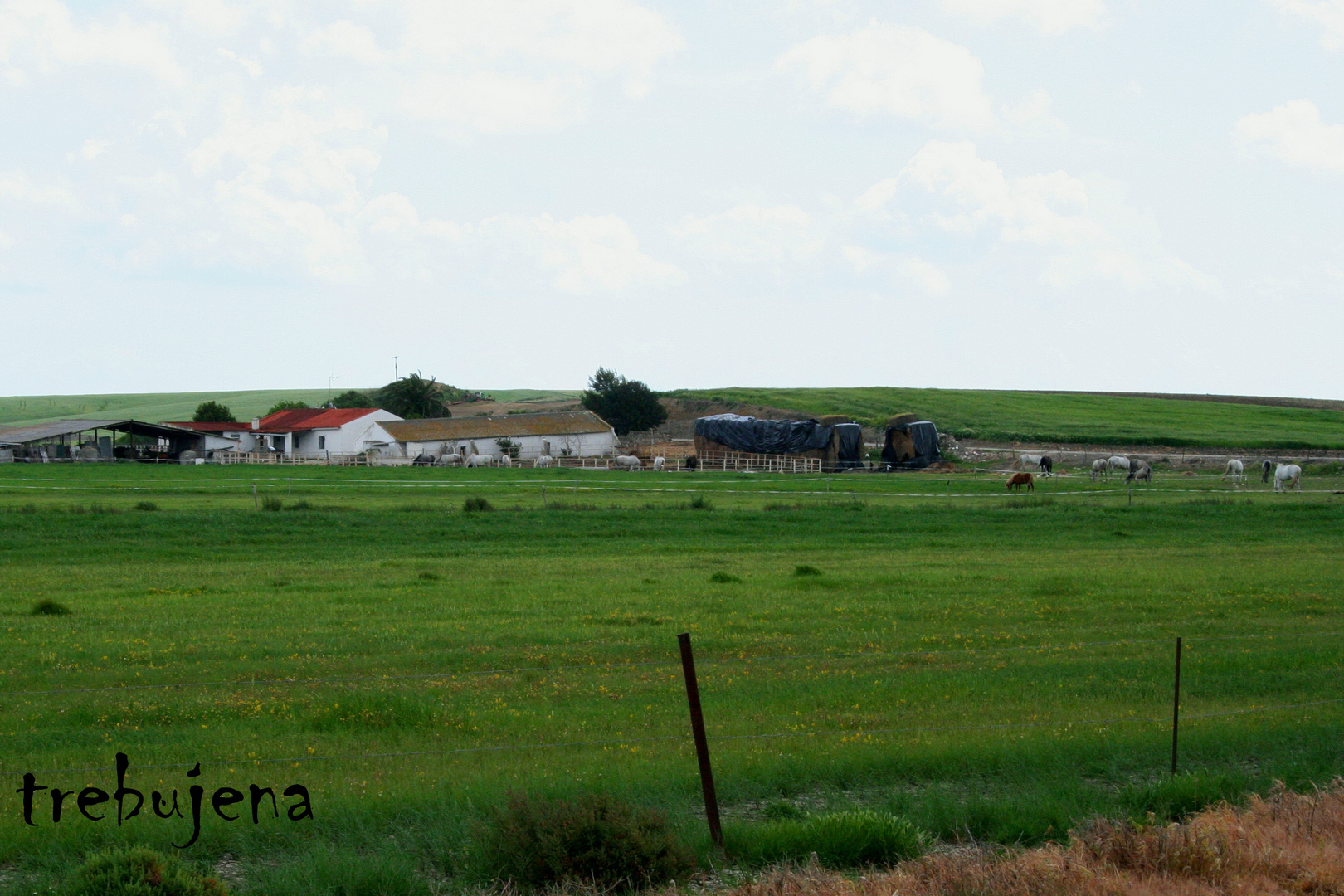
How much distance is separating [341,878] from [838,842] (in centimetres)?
290

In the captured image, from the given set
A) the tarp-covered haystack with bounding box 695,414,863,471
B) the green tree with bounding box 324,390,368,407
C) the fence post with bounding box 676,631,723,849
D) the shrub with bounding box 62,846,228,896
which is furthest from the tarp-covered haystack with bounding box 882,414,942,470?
the shrub with bounding box 62,846,228,896

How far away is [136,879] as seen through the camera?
586cm

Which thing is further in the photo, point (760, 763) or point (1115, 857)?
point (760, 763)

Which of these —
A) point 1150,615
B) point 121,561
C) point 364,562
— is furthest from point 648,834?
point 121,561

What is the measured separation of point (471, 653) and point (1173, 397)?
131 meters

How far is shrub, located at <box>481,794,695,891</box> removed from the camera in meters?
6.39

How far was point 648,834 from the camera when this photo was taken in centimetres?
654

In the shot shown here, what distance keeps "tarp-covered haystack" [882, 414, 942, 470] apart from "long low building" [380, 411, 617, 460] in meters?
25.9

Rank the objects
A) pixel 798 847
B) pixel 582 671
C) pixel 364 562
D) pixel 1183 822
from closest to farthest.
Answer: pixel 798 847 → pixel 1183 822 → pixel 582 671 → pixel 364 562

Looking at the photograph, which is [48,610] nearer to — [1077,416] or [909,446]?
[909,446]

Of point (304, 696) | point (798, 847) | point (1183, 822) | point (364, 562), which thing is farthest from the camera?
point (364, 562)

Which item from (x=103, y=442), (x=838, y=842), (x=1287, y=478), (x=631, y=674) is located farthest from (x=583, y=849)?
(x=103, y=442)

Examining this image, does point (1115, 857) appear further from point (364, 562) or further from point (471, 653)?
point (364, 562)

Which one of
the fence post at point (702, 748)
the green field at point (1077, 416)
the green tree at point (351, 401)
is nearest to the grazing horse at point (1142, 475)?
the green field at point (1077, 416)
